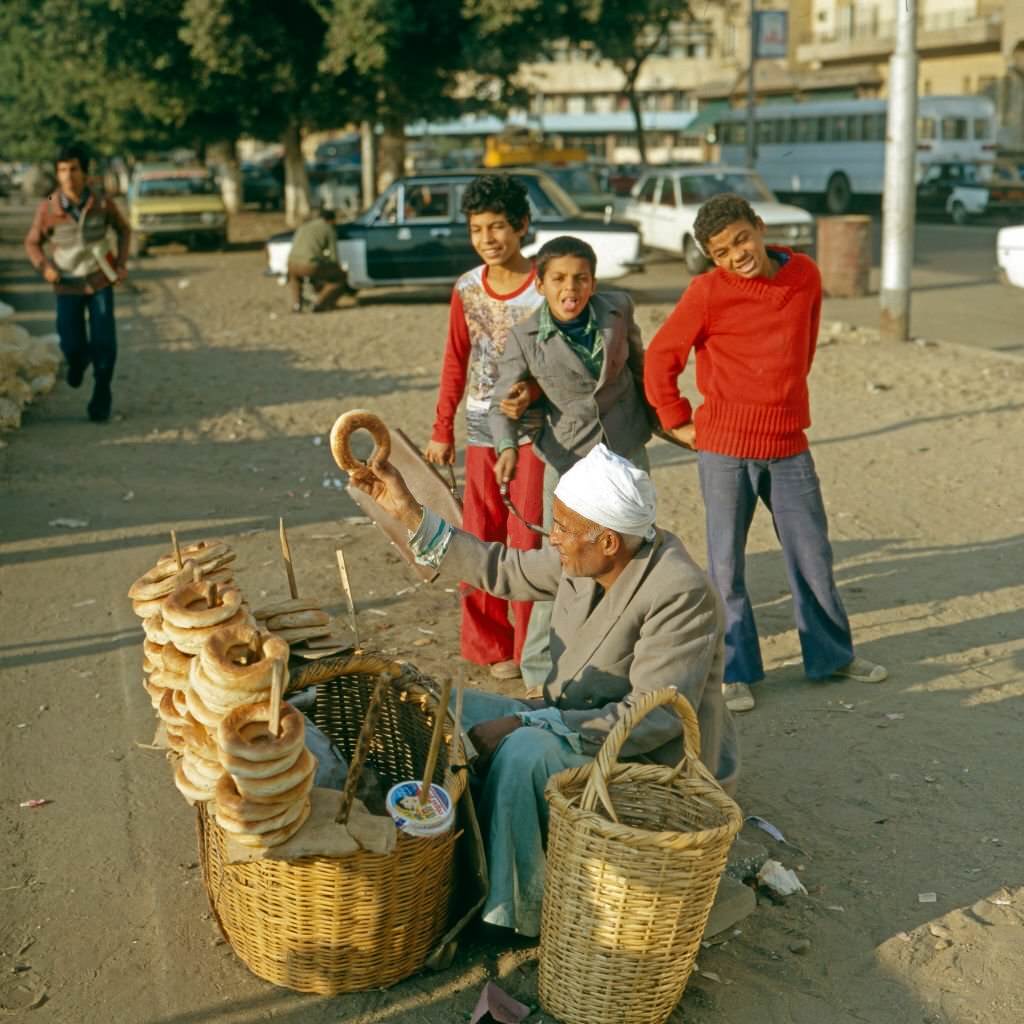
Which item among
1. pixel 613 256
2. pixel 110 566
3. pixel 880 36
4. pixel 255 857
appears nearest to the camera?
pixel 255 857

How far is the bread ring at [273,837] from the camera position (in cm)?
319

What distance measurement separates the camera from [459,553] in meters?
4.09

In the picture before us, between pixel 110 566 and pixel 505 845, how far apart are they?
427 centimetres

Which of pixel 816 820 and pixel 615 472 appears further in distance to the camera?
pixel 816 820

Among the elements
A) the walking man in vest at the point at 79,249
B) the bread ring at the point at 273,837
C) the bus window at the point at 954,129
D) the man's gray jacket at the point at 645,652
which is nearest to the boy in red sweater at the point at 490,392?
the man's gray jacket at the point at 645,652

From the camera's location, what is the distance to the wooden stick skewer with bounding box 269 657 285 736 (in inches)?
124

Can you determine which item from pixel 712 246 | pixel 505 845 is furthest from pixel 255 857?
pixel 712 246

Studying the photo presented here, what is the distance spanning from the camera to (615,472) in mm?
3674

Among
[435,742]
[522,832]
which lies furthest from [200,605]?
[522,832]

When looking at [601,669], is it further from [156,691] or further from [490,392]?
[490,392]

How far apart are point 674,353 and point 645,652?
1.73 m

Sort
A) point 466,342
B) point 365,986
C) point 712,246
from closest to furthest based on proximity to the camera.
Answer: point 365,986, point 712,246, point 466,342

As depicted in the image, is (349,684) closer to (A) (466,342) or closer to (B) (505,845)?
(B) (505,845)

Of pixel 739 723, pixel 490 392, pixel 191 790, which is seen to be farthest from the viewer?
pixel 490 392
